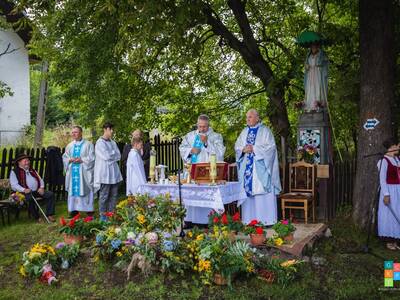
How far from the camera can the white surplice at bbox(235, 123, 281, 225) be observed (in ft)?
25.8

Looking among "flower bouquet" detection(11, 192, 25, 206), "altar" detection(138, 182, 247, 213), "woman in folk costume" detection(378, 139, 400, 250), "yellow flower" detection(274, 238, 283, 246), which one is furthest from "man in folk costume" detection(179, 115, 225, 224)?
"flower bouquet" detection(11, 192, 25, 206)

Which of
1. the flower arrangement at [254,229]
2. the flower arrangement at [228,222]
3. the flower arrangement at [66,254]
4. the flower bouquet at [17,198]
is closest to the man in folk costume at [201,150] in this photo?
the flower arrangement at [228,222]

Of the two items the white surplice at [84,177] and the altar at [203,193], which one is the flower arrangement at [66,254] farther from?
the white surplice at [84,177]

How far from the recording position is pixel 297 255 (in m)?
6.06

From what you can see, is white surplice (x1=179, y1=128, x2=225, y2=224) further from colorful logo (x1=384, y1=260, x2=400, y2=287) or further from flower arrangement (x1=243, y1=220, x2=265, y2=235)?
colorful logo (x1=384, y1=260, x2=400, y2=287)

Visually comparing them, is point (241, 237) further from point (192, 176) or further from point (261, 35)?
point (261, 35)

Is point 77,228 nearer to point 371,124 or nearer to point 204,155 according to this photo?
point 204,155

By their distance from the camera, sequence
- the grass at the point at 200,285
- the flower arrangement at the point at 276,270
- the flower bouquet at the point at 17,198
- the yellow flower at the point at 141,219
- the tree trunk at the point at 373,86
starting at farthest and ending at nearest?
the flower bouquet at the point at 17,198, the tree trunk at the point at 373,86, the yellow flower at the point at 141,219, the flower arrangement at the point at 276,270, the grass at the point at 200,285

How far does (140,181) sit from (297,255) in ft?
A: 11.5

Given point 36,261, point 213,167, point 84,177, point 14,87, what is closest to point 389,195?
point 213,167

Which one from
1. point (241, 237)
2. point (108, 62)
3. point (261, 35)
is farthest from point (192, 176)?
point (261, 35)

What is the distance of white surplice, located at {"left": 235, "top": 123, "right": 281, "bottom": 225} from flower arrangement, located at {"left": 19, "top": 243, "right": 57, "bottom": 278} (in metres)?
3.45

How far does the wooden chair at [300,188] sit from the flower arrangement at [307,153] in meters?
0.22

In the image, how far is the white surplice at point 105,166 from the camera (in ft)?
29.9
